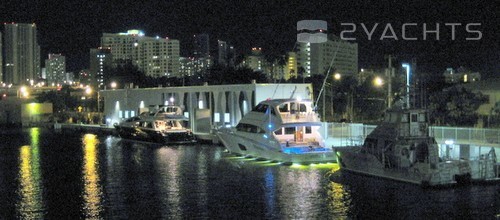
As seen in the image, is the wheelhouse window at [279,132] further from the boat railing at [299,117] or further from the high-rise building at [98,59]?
the high-rise building at [98,59]

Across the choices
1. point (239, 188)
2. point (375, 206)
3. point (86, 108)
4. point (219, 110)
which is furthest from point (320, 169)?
point (86, 108)

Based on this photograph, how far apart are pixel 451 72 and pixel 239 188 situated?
11154 cm

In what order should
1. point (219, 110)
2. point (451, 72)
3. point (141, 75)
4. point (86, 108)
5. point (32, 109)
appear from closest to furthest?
point (219, 110) < point (32, 109) < point (86, 108) < point (141, 75) < point (451, 72)

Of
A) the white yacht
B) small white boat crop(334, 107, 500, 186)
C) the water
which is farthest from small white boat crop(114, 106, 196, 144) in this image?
small white boat crop(334, 107, 500, 186)

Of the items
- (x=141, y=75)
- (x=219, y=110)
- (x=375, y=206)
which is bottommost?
(x=375, y=206)

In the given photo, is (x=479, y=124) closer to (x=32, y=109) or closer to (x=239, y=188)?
(x=239, y=188)

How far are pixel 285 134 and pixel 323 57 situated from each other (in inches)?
4267

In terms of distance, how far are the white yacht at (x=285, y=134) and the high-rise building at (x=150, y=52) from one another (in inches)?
4839

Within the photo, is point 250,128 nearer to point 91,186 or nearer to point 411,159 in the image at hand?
point 411,159

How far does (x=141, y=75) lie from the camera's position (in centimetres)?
10425

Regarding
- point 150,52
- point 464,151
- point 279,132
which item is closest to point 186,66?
point 150,52

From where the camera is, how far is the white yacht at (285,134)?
2928 cm

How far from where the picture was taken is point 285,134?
30.8m

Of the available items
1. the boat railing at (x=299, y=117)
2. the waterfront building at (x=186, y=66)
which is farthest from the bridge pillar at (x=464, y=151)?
the waterfront building at (x=186, y=66)
